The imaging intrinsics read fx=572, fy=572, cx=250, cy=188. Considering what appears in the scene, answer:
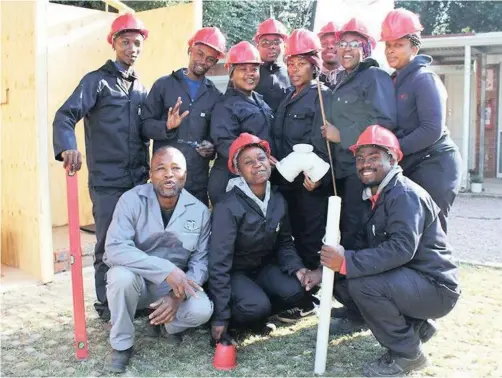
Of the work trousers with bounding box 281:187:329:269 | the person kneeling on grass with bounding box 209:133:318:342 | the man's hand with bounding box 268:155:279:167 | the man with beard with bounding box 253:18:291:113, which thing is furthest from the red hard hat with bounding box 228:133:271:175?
the man with beard with bounding box 253:18:291:113

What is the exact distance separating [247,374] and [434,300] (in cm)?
120

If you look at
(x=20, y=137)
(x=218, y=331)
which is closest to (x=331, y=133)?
(x=218, y=331)

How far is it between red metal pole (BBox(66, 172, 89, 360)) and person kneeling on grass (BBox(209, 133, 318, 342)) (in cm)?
82

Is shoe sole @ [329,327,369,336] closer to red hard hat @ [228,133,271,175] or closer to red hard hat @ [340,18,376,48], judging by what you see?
red hard hat @ [228,133,271,175]

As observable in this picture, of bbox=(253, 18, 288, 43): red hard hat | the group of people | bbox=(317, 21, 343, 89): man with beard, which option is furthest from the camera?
bbox=(317, 21, 343, 89): man with beard

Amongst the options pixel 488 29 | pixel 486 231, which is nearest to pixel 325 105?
pixel 486 231

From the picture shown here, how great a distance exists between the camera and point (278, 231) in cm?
399

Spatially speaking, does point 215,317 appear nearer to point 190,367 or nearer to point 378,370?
point 190,367

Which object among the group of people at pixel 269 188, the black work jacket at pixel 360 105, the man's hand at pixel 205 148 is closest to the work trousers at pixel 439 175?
the group of people at pixel 269 188

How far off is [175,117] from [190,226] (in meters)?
0.89

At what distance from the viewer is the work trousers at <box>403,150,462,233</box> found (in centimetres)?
384

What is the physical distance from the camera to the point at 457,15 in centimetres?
2206

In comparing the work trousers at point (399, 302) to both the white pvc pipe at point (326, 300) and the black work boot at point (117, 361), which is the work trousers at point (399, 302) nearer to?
the white pvc pipe at point (326, 300)

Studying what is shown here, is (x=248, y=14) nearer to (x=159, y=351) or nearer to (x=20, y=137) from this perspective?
(x=20, y=137)
